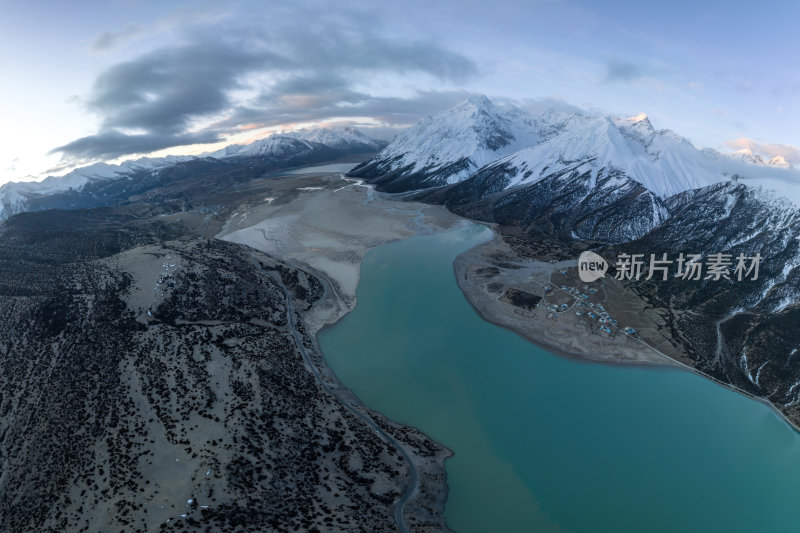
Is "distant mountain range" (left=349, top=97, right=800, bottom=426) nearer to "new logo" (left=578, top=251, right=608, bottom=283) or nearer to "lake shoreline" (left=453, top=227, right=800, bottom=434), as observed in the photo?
"lake shoreline" (left=453, top=227, right=800, bottom=434)

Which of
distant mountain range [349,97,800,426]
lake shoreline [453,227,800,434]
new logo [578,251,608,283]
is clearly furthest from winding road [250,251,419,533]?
new logo [578,251,608,283]

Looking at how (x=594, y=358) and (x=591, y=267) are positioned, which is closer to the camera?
(x=594, y=358)

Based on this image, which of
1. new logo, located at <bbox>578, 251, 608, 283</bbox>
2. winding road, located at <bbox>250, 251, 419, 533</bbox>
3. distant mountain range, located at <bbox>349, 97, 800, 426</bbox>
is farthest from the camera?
new logo, located at <bbox>578, 251, 608, 283</bbox>

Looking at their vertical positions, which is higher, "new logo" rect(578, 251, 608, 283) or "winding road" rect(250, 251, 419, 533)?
"new logo" rect(578, 251, 608, 283)

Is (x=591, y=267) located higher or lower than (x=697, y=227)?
lower

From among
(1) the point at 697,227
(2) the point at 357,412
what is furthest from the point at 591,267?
(2) the point at 357,412

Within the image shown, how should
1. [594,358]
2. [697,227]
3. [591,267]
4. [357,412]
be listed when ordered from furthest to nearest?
1. [697,227]
2. [591,267]
3. [594,358]
4. [357,412]

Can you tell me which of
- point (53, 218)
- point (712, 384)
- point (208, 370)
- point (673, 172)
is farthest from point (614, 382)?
A: point (53, 218)

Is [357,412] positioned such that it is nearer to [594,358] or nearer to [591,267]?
[594,358]

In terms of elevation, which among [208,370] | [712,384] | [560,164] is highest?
[560,164]

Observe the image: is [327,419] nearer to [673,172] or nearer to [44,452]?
[44,452]

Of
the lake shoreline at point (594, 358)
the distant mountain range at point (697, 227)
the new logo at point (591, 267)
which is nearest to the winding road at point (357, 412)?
the lake shoreline at point (594, 358)
